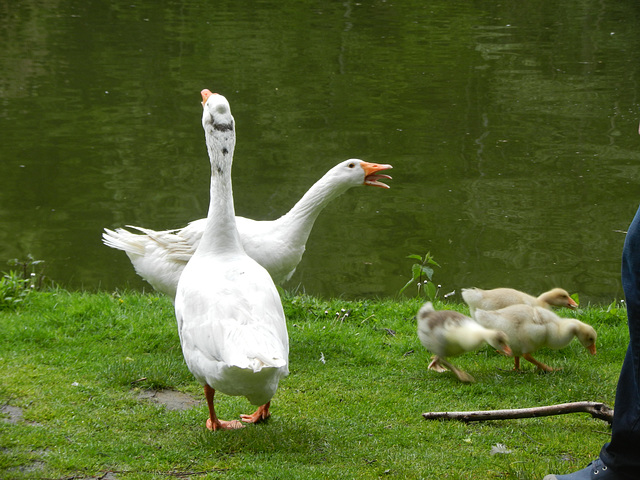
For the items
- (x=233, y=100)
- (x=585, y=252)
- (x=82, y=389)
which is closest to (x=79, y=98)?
(x=233, y=100)

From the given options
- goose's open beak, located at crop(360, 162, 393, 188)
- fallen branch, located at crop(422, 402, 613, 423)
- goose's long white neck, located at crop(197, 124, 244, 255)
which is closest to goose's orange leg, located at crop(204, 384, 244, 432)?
goose's long white neck, located at crop(197, 124, 244, 255)

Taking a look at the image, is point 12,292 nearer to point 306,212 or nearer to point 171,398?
point 171,398

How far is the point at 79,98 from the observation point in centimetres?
1636

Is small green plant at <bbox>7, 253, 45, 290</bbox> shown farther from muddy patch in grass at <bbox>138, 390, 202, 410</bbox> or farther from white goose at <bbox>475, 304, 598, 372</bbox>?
white goose at <bbox>475, 304, 598, 372</bbox>

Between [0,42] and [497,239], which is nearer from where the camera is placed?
[497,239]

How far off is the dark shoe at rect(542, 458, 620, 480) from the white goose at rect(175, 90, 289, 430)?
1453mm

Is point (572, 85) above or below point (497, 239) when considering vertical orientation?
above

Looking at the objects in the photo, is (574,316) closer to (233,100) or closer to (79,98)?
(233,100)

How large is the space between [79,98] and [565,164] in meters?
9.89

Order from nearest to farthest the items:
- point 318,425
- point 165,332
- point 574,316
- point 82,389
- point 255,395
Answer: point 255,395, point 318,425, point 82,389, point 165,332, point 574,316

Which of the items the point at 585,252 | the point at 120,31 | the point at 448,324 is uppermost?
the point at 120,31

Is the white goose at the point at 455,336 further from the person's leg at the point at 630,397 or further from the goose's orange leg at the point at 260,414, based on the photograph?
the person's leg at the point at 630,397

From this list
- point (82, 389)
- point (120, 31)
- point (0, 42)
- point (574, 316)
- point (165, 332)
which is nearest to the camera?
point (82, 389)

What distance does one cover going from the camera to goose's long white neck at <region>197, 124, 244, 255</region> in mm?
5102
